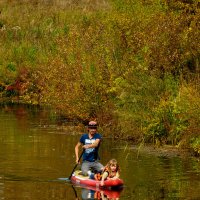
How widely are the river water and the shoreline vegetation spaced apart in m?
1.16

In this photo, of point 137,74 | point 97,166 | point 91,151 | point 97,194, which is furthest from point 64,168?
point 137,74

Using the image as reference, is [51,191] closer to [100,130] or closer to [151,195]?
[151,195]

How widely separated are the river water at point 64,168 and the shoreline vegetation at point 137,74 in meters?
1.16

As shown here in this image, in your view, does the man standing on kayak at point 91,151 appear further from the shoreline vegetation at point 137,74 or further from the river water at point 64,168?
the shoreline vegetation at point 137,74

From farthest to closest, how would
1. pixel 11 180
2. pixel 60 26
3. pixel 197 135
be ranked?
1. pixel 60 26
2. pixel 197 135
3. pixel 11 180

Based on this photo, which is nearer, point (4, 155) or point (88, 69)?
point (4, 155)

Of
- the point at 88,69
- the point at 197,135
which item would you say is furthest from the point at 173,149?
the point at 88,69

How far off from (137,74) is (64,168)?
7808 mm

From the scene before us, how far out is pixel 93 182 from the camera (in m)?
24.3

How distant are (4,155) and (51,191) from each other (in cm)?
744

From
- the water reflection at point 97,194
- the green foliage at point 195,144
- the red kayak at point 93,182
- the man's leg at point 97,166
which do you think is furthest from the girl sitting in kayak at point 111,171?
the green foliage at point 195,144

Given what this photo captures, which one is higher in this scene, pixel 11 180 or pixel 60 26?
pixel 60 26

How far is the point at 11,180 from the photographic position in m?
25.2

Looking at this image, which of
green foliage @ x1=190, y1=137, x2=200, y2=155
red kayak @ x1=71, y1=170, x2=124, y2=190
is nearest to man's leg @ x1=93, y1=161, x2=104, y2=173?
red kayak @ x1=71, y1=170, x2=124, y2=190
